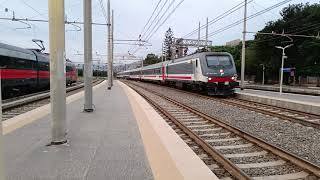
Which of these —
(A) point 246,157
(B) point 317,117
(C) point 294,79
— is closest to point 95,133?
(A) point 246,157

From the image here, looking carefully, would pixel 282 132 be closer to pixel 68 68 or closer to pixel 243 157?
pixel 243 157

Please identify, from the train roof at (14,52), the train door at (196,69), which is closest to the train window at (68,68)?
the train roof at (14,52)

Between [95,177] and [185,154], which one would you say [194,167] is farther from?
[95,177]

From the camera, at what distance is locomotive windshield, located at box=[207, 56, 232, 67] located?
88.3 ft

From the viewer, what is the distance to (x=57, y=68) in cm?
760

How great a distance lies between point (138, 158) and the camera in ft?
22.1

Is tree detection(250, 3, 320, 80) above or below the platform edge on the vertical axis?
above

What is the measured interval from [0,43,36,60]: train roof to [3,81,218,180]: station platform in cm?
1165

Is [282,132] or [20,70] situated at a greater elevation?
[20,70]

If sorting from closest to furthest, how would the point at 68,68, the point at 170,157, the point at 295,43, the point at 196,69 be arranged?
the point at 170,157 < the point at 196,69 < the point at 68,68 < the point at 295,43

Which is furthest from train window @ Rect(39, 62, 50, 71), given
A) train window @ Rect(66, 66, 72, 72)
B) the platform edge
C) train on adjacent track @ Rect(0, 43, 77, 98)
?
the platform edge

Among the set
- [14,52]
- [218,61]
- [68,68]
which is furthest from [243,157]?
[68,68]

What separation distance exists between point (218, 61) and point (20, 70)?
1226 centimetres

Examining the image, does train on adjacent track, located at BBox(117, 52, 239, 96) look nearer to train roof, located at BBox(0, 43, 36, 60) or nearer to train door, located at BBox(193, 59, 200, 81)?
train door, located at BBox(193, 59, 200, 81)
